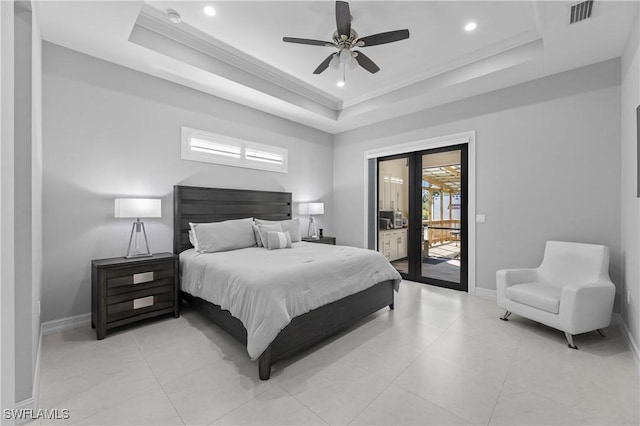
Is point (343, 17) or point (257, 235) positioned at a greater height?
point (343, 17)

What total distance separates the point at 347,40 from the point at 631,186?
3121mm

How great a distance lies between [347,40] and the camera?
284 centimetres

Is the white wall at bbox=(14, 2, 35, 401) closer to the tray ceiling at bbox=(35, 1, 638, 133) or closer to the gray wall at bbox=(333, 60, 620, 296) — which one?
the tray ceiling at bbox=(35, 1, 638, 133)

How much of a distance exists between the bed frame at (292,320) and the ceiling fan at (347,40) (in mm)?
2311

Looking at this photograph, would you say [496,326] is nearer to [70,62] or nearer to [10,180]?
[10,180]

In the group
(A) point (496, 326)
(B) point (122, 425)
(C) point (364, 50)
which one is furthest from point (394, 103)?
(B) point (122, 425)

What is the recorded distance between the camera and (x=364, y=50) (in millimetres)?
3582

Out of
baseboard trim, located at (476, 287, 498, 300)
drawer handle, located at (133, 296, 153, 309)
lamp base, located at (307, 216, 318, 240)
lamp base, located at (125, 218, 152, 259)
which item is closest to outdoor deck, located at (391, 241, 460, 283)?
baseboard trim, located at (476, 287, 498, 300)

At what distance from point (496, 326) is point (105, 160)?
15.8 ft

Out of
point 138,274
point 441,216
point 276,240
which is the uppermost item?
point 441,216

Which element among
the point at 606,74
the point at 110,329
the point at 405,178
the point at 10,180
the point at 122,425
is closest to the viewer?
the point at 10,180

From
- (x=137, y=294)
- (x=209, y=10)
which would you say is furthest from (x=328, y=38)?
(x=137, y=294)

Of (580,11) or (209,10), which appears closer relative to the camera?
(580,11)

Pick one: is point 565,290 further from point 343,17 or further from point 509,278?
point 343,17
